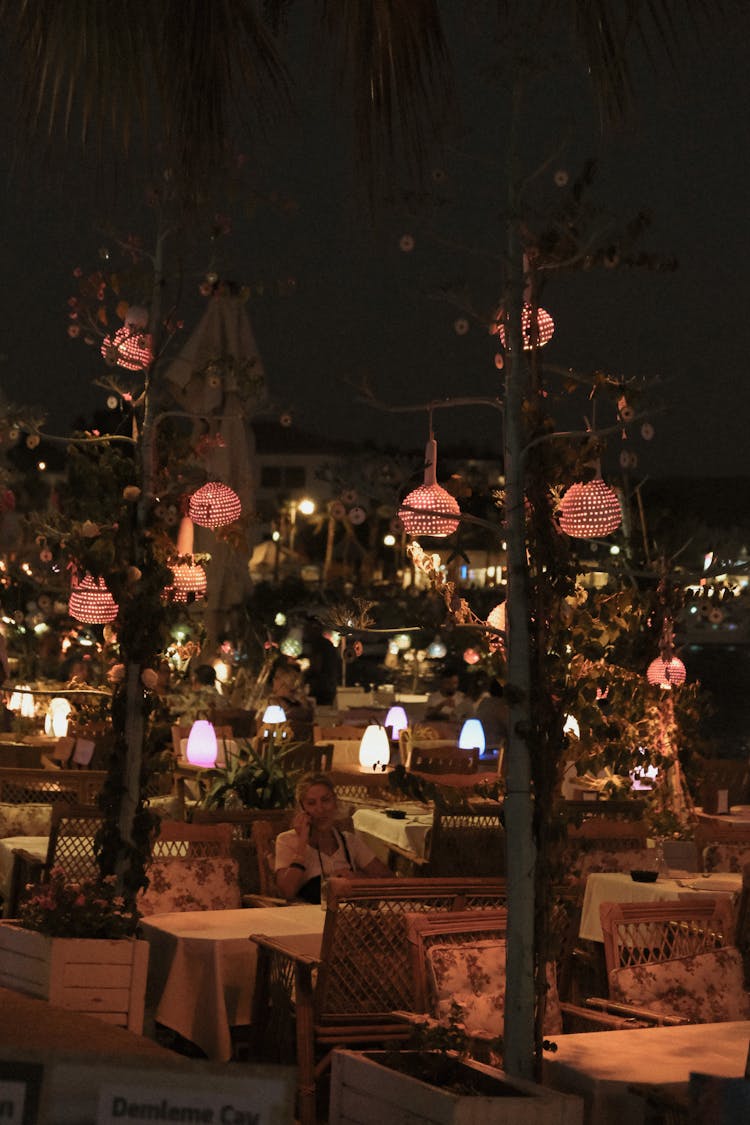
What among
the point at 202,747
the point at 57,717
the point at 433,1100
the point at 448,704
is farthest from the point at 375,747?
the point at 433,1100

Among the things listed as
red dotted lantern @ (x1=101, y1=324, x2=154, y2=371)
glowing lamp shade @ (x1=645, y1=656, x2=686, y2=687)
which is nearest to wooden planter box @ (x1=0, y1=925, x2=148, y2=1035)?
red dotted lantern @ (x1=101, y1=324, x2=154, y2=371)

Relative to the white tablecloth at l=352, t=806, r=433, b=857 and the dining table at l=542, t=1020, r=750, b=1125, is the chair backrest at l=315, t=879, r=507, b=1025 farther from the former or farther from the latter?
the white tablecloth at l=352, t=806, r=433, b=857

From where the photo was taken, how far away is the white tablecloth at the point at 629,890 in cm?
723

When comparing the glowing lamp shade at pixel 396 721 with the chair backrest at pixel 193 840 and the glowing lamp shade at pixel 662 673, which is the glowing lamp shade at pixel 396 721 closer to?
the glowing lamp shade at pixel 662 673

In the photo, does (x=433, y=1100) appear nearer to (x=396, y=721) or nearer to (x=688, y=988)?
(x=688, y=988)

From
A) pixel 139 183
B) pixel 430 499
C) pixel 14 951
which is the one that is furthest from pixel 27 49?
pixel 14 951

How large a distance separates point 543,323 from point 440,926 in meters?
1.95

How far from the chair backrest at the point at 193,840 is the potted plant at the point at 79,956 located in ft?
4.71

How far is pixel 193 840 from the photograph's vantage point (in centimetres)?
710

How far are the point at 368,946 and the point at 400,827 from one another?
12.6 ft

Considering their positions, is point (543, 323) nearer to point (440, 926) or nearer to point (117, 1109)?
point (440, 926)

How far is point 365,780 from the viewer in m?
10.5

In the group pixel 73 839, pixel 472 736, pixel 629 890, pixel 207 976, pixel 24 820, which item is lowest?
pixel 207 976

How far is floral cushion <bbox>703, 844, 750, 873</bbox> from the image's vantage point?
8.10 meters
